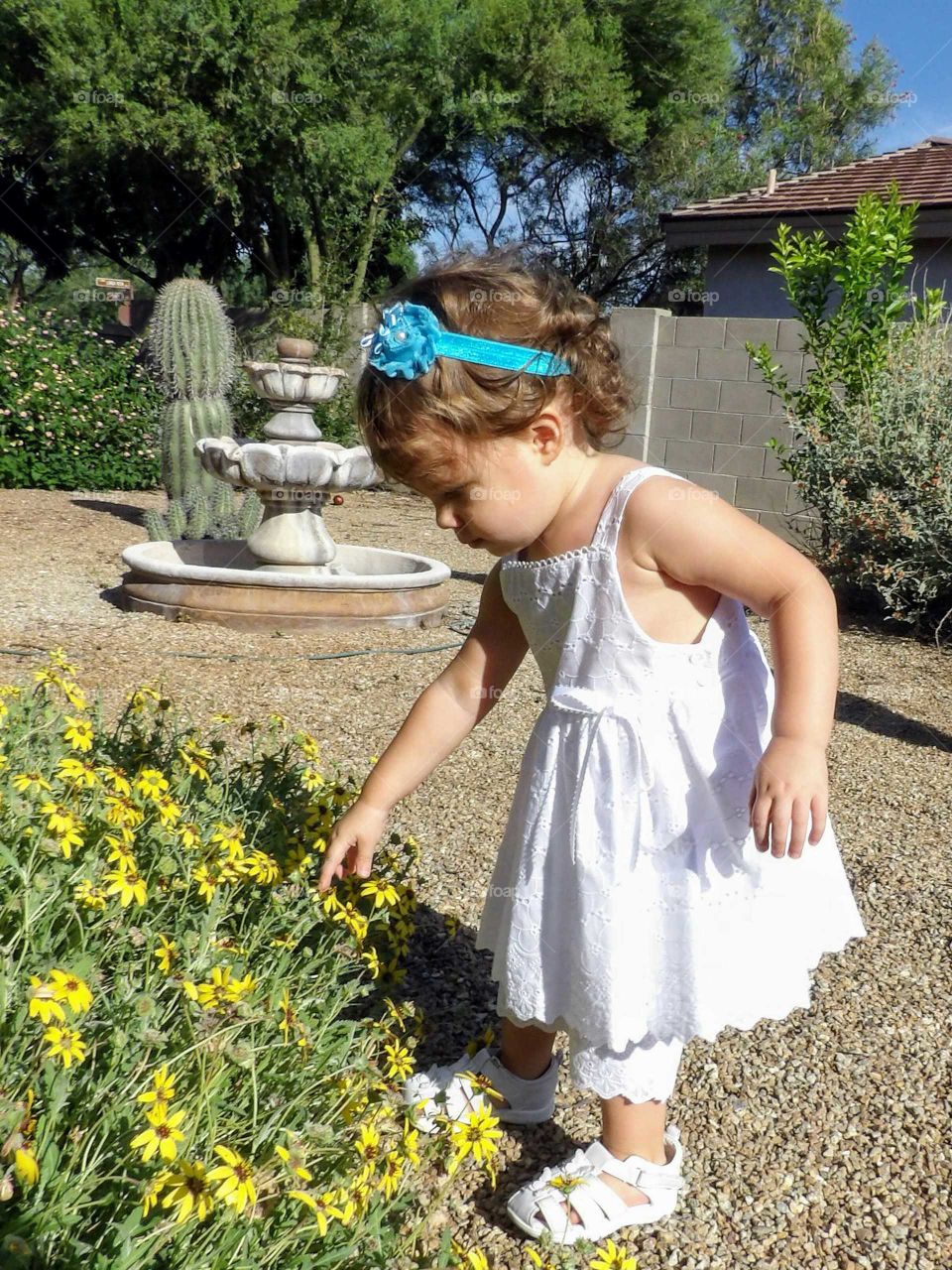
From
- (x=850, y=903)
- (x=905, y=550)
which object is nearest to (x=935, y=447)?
(x=905, y=550)

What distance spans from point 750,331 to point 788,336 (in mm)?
385

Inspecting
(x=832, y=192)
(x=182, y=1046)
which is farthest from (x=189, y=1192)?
(x=832, y=192)

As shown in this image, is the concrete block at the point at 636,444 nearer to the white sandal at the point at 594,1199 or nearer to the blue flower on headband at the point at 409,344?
the blue flower on headband at the point at 409,344

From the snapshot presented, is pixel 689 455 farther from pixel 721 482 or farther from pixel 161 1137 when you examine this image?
pixel 161 1137

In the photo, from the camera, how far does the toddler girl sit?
A: 163 centimetres

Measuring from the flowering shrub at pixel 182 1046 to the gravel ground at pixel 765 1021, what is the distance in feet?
0.96

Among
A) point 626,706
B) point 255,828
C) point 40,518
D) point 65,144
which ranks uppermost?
point 65,144

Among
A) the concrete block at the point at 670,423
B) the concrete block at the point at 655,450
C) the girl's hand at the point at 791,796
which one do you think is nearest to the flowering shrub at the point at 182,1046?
the girl's hand at the point at 791,796

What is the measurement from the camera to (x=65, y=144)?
15844 mm

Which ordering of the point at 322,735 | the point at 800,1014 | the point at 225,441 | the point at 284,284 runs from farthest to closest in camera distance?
the point at 284,284 → the point at 225,441 → the point at 322,735 → the point at 800,1014

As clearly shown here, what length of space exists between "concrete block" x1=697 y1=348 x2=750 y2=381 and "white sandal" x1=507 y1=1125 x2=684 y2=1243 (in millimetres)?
7736

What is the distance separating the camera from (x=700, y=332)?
29.4ft

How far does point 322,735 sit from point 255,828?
1722 millimetres

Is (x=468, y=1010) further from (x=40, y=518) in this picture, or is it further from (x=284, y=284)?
(x=284, y=284)
